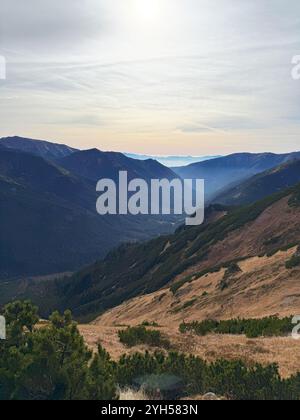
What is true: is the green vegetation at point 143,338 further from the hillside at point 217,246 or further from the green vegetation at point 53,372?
the hillside at point 217,246

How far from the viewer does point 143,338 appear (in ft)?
69.1

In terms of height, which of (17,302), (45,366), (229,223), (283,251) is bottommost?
(45,366)

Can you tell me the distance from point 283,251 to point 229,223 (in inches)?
1626

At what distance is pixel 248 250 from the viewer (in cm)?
7206

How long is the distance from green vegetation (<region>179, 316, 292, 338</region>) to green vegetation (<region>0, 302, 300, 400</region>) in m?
10.0

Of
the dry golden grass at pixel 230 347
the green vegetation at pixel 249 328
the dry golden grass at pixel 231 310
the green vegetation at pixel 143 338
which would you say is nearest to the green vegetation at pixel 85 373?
the dry golden grass at pixel 230 347

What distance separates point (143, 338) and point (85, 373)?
1000cm

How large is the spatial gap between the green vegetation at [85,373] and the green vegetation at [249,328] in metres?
10.0

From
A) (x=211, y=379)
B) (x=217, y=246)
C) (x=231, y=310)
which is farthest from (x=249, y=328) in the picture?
(x=217, y=246)

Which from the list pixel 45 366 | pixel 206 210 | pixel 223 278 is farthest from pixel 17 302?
pixel 206 210

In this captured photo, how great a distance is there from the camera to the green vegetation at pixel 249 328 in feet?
78.0

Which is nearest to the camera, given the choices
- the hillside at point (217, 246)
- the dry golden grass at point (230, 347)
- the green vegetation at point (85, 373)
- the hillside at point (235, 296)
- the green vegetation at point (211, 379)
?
the green vegetation at point (85, 373)

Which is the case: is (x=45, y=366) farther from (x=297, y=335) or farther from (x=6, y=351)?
(x=297, y=335)
